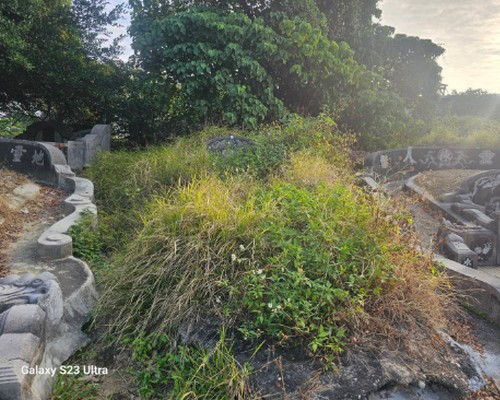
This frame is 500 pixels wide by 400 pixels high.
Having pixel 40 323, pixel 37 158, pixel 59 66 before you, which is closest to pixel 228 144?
pixel 37 158

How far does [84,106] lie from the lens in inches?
421

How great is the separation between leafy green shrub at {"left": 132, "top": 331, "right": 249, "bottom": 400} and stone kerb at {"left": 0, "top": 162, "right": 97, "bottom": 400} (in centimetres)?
46

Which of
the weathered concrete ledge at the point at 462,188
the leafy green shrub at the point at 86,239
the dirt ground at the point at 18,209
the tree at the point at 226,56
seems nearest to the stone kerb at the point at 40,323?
the leafy green shrub at the point at 86,239

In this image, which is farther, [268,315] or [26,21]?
[26,21]

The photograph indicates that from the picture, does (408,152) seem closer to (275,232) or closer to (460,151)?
(460,151)

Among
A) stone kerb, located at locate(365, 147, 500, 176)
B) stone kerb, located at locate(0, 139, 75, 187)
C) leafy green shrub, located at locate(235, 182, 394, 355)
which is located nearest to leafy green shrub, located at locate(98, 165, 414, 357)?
leafy green shrub, located at locate(235, 182, 394, 355)

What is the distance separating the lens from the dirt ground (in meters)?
3.91

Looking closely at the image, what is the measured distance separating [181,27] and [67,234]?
599 cm

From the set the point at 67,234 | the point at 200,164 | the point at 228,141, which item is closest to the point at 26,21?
the point at 228,141

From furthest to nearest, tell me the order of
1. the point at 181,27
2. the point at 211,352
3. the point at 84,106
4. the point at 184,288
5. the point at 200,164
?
the point at 84,106 < the point at 181,27 < the point at 200,164 < the point at 184,288 < the point at 211,352

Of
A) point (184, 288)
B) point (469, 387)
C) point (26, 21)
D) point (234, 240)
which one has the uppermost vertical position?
point (26, 21)

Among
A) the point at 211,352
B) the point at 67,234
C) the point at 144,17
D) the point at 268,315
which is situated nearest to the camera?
the point at 211,352

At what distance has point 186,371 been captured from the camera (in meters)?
2.27

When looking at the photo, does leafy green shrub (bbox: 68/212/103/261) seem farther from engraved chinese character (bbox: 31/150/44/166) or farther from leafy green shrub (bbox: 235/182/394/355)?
engraved chinese character (bbox: 31/150/44/166)
